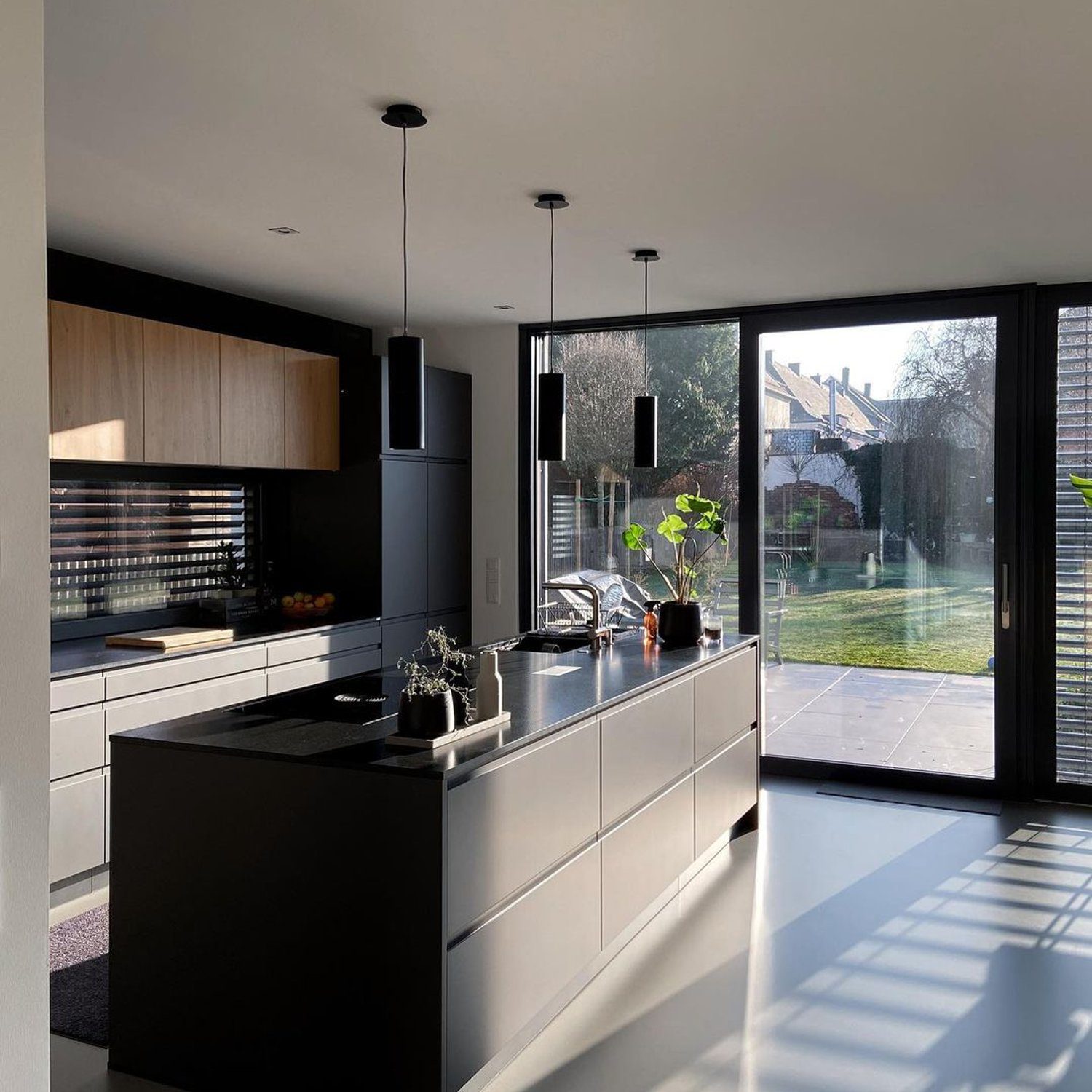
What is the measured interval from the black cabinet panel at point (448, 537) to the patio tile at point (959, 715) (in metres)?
2.67

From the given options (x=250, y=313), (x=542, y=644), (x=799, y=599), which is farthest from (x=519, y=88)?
(x=799, y=599)

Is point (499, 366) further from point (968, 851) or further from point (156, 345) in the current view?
point (968, 851)

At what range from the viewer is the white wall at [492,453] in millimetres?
6516

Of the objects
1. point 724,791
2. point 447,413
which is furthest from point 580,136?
point 447,413

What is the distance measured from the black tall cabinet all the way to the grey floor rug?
228cm

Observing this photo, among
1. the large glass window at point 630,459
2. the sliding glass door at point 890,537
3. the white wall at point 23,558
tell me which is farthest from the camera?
the large glass window at point 630,459

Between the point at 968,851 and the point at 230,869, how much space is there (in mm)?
3255

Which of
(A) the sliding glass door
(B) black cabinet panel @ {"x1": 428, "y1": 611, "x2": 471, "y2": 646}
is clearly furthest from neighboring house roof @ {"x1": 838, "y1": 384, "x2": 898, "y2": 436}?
(B) black cabinet panel @ {"x1": 428, "y1": 611, "x2": 471, "y2": 646}

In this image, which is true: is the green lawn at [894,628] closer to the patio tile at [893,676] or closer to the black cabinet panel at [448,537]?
the patio tile at [893,676]

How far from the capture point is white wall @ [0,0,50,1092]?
1610 millimetres

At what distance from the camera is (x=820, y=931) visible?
3771mm

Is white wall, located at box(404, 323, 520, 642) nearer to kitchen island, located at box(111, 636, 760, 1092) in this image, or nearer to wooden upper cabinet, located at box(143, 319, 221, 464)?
wooden upper cabinet, located at box(143, 319, 221, 464)

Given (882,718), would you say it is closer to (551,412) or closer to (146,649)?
(551,412)

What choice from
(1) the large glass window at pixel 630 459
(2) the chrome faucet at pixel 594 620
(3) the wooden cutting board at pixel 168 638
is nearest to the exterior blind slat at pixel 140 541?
(3) the wooden cutting board at pixel 168 638
